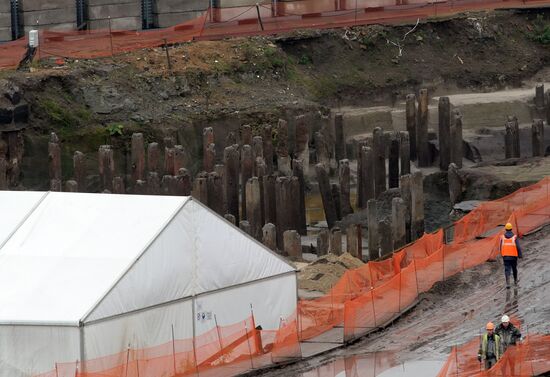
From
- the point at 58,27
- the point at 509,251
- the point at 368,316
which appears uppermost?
the point at 58,27

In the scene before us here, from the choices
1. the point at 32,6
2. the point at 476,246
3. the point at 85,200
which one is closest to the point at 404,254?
the point at 476,246

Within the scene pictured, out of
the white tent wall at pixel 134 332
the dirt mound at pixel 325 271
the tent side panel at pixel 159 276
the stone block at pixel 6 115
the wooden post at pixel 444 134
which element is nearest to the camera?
the white tent wall at pixel 134 332

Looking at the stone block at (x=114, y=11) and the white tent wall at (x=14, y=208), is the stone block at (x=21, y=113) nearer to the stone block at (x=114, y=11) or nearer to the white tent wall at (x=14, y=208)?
the stone block at (x=114, y=11)

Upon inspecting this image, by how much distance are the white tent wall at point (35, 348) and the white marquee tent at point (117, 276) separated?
0.02m

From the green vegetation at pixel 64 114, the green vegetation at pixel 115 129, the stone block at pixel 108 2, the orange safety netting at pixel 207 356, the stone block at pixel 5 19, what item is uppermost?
the stone block at pixel 108 2

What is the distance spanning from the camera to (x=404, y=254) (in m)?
32.8

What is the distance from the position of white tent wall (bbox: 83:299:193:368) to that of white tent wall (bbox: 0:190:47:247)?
3.29 m

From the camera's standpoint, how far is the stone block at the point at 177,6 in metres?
51.8

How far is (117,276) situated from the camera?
26562 millimetres

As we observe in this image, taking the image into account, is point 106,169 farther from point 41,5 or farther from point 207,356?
point 41,5

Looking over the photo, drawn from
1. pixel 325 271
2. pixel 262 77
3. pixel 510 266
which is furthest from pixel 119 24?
pixel 510 266

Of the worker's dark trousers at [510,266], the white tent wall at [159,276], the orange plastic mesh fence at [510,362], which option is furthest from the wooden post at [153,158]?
the orange plastic mesh fence at [510,362]

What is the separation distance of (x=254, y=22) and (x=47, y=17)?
6898 millimetres

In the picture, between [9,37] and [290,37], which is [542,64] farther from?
[9,37]
